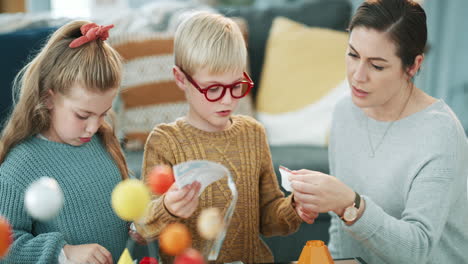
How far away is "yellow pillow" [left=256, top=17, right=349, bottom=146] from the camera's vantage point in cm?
222

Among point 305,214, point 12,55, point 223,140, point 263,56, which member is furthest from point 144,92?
point 305,214

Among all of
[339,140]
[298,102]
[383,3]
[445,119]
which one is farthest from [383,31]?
[298,102]

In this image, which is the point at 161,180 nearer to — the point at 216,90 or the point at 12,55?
the point at 216,90

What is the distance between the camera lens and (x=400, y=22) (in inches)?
44.6

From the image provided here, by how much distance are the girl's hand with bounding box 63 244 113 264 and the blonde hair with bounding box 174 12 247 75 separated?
45 cm

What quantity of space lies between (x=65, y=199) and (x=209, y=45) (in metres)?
0.49

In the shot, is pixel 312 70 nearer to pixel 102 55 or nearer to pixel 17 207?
pixel 102 55

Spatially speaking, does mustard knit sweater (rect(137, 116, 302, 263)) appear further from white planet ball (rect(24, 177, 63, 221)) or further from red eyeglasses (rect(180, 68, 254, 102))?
white planet ball (rect(24, 177, 63, 221))

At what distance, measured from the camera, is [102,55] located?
1.13m

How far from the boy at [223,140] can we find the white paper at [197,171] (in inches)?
9.5

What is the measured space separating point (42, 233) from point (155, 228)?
280 mm

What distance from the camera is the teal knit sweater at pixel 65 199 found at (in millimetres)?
1021

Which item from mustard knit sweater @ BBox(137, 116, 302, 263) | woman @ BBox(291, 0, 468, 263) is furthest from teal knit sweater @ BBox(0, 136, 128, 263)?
woman @ BBox(291, 0, 468, 263)

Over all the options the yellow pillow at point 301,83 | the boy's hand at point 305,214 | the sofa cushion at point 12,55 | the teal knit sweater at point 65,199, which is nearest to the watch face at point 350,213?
the boy's hand at point 305,214
